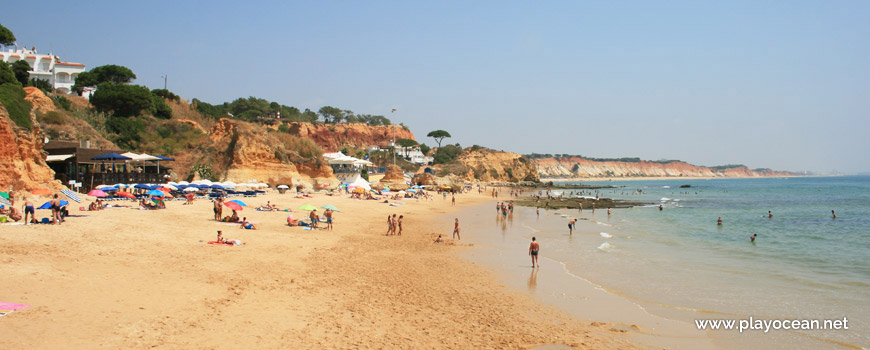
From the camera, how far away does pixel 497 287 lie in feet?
33.7

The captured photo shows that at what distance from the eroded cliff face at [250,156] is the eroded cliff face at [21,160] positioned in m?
14.4

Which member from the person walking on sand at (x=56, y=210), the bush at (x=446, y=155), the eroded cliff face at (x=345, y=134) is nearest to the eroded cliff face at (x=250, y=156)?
the person walking on sand at (x=56, y=210)

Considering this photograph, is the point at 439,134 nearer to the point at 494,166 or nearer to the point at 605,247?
the point at 494,166

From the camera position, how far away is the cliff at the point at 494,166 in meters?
85.9

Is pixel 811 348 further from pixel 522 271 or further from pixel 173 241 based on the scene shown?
pixel 173 241

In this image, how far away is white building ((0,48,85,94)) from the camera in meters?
54.1

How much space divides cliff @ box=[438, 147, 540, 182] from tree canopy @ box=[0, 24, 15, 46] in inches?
2254

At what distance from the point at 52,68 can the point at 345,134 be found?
154 ft

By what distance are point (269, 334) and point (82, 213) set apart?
12.8 meters

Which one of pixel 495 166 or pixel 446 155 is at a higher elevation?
pixel 446 155

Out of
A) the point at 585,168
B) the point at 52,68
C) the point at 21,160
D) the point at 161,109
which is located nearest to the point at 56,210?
the point at 21,160

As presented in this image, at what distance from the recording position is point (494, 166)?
9106cm

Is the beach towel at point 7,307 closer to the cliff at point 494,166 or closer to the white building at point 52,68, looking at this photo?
the white building at point 52,68

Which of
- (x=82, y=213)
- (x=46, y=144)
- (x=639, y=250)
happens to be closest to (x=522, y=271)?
(x=639, y=250)
